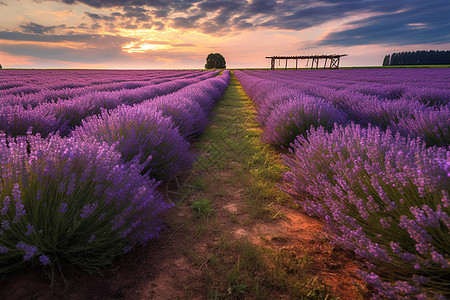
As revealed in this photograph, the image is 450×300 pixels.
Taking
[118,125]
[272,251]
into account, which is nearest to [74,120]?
[118,125]

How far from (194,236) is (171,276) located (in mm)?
434

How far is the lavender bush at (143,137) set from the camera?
238cm

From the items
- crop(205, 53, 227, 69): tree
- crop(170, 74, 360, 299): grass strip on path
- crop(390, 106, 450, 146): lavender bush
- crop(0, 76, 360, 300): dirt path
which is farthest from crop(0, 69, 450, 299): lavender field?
crop(205, 53, 227, 69): tree

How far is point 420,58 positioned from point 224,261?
88.6 m

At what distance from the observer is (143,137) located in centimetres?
255

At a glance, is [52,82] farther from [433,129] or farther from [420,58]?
[420,58]

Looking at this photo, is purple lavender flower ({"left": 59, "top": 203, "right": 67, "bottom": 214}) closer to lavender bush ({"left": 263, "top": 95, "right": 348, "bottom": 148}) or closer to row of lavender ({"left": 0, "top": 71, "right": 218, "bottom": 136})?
row of lavender ({"left": 0, "top": 71, "right": 218, "bottom": 136})

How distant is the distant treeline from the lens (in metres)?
60.8

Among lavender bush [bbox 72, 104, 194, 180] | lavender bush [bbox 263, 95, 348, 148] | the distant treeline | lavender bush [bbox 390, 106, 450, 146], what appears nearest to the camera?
lavender bush [bbox 72, 104, 194, 180]

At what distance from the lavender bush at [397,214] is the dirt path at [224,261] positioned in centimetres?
24

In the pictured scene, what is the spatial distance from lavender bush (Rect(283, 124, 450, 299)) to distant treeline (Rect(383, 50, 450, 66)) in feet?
273

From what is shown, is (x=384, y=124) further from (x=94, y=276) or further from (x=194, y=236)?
(x=94, y=276)

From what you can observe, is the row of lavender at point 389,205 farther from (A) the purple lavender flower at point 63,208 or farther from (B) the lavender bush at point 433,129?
(A) the purple lavender flower at point 63,208

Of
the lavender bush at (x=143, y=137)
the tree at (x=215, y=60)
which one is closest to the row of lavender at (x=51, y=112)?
the lavender bush at (x=143, y=137)
